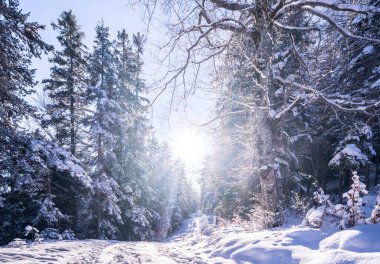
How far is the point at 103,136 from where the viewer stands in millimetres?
19984

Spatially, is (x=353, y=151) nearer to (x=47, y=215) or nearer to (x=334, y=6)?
(x=334, y=6)

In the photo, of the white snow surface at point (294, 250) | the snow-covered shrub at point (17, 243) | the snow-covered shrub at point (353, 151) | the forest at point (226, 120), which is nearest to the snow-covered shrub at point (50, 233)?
the forest at point (226, 120)

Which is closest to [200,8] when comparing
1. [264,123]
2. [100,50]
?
[264,123]

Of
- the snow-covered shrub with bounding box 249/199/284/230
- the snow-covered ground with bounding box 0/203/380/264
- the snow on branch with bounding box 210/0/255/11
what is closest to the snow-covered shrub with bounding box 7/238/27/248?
the snow-covered ground with bounding box 0/203/380/264

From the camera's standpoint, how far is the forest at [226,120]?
22.4 ft

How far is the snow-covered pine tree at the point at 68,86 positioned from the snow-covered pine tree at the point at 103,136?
102cm

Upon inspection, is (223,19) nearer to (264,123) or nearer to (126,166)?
(264,123)

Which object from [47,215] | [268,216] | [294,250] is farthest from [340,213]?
[47,215]

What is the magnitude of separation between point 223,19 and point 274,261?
5.54 m

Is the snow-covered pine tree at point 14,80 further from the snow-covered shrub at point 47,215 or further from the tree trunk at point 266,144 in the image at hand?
the tree trunk at point 266,144

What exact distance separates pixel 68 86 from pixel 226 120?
50.5 ft

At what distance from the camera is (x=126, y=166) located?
77.7 ft

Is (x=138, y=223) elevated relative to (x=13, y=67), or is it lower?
lower

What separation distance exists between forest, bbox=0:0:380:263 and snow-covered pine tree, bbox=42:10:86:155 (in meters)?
0.10
